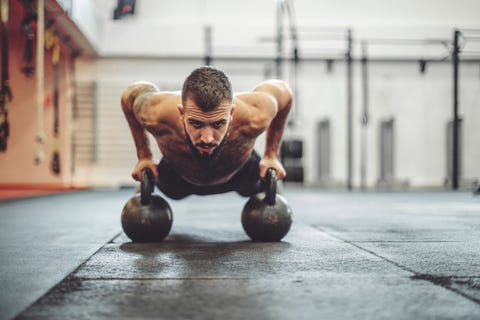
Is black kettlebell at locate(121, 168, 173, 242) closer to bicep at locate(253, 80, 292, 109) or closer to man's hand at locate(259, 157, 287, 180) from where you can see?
man's hand at locate(259, 157, 287, 180)

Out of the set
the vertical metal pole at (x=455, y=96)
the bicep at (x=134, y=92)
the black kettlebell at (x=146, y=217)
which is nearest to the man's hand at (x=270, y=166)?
the black kettlebell at (x=146, y=217)

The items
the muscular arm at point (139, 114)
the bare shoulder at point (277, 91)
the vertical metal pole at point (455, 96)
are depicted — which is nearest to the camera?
the muscular arm at point (139, 114)

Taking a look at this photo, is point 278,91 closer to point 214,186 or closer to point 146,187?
point 214,186

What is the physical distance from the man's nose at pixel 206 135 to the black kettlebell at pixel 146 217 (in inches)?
18.3

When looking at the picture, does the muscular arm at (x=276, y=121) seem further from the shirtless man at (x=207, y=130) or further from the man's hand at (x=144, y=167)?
the man's hand at (x=144, y=167)

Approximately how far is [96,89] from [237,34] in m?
2.48

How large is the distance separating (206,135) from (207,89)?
0.15m

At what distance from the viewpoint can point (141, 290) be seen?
1146 mm

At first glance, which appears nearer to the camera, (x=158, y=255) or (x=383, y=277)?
(x=383, y=277)

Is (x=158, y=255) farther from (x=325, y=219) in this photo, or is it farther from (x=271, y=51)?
(x=271, y=51)

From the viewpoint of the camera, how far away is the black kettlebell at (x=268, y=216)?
196 cm

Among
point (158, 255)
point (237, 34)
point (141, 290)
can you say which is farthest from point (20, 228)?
point (237, 34)

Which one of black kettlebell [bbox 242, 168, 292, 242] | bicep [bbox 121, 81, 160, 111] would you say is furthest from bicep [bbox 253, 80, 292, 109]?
bicep [bbox 121, 81, 160, 111]

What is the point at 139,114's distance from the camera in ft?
6.55
